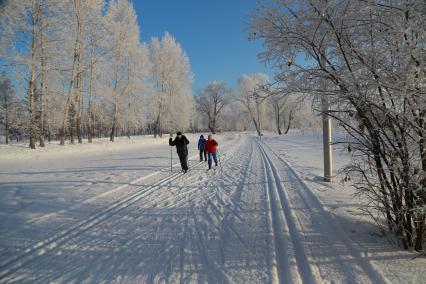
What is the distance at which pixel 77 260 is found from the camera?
3.06 metres

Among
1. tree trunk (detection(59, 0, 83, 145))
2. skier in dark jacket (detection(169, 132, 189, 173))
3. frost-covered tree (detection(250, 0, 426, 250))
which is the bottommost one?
skier in dark jacket (detection(169, 132, 189, 173))

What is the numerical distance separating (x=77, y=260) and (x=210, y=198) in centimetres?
312

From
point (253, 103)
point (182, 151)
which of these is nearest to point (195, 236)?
point (182, 151)

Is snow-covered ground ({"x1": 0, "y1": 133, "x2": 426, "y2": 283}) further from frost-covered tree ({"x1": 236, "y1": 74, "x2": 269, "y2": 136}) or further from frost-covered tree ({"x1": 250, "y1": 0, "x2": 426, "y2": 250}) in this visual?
frost-covered tree ({"x1": 236, "y1": 74, "x2": 269, "y2": 136})

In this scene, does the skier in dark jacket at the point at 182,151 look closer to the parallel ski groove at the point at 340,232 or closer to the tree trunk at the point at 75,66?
the parallel ski groove at the point at 340,232

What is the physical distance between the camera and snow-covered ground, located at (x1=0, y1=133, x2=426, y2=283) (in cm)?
272

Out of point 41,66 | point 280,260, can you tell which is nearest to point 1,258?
point 280,260

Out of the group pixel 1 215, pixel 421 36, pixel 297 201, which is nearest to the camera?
pixel 421 36

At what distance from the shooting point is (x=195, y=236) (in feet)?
12.0

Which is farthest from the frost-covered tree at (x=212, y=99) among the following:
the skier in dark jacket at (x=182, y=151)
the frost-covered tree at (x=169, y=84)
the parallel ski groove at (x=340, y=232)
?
the parallel ski groove at (x=340, y=232)

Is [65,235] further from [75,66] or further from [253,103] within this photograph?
[253,103]

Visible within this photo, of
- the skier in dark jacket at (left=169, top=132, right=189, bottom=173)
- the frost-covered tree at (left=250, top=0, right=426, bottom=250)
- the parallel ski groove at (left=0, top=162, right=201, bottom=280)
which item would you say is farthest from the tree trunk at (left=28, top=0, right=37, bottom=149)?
the frost-covered tree at (left=250, top=0, right=426, bottom=250)

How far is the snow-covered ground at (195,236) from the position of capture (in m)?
2.72

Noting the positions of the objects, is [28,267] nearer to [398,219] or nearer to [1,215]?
[1,215]
